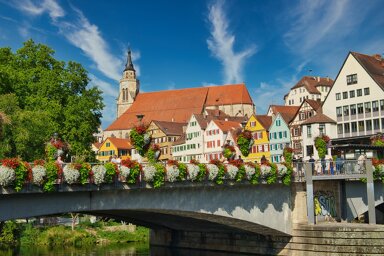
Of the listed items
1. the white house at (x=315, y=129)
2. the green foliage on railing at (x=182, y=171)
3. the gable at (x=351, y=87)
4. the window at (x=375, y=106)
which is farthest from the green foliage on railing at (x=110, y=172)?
the window at (x=375, y=106)

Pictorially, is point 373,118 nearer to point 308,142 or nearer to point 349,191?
point 308,142

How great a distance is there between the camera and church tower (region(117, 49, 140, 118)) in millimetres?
147000

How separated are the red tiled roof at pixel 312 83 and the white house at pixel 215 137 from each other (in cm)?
3264

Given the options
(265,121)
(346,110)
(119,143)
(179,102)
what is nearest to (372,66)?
(346,110)

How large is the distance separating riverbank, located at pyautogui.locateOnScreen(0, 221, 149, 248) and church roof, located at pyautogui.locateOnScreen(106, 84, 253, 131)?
7476 cm

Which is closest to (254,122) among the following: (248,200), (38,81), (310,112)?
(310,112)

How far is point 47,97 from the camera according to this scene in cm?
4641

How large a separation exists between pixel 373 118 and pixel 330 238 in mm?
31863

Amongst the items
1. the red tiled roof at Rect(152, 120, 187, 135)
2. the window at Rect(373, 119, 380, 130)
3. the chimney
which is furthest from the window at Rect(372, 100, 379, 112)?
the red tiled roof at Rect(152, 120, 187, 135)

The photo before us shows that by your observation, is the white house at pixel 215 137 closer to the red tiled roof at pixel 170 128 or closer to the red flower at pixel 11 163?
the red tiled roof at pixel 170 128

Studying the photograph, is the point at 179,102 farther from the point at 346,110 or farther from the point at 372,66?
the point at 372,66

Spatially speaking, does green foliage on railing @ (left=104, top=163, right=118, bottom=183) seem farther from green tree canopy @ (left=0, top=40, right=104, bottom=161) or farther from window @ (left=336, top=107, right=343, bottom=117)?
window @ (left=336, top=107, right=343, bottom=117)

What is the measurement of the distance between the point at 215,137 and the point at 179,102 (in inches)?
1885

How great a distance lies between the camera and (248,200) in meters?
29.5
